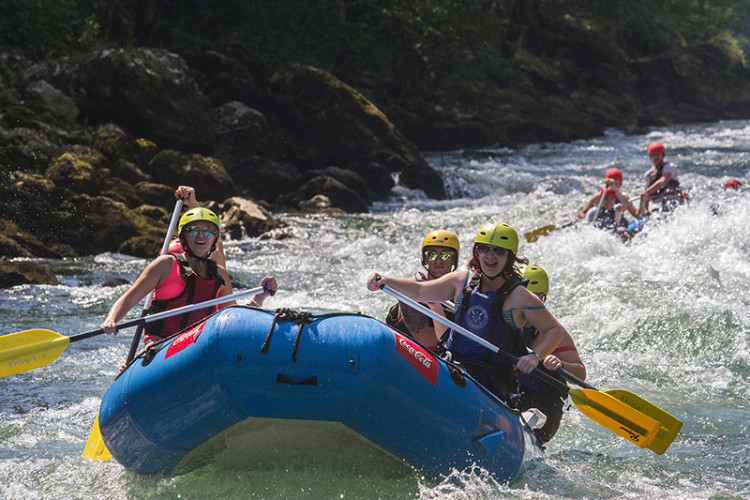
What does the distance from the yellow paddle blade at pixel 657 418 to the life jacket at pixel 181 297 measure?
2.47 metres

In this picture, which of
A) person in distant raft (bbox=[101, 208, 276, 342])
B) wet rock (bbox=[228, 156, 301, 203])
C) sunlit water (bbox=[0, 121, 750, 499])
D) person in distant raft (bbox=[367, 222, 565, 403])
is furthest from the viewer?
wet rock (bbox=[228, 156, 301, 203])

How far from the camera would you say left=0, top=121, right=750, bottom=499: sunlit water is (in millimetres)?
4297

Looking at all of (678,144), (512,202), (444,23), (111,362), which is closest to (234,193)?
(512,202)

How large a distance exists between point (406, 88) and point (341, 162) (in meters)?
7.69

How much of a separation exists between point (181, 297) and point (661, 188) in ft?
29.1

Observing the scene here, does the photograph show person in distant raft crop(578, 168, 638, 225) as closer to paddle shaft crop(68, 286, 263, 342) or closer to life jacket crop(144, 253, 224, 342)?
life jacket crop(144, 253, 224, 342)

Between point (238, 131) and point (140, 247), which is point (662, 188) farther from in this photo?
point (238, 131)

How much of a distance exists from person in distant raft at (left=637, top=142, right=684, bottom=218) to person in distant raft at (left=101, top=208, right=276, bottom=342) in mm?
8369

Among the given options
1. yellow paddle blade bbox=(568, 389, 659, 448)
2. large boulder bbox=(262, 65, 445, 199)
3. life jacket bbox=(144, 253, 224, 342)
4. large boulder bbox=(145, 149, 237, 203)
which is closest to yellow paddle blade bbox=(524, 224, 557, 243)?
large boulder bbox=(145, 149, 237, 203)

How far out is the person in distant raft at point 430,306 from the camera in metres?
5.23

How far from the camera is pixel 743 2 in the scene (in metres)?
56.2

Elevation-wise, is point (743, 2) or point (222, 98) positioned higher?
point (743, 2)

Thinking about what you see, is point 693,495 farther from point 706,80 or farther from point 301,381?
point 706,80

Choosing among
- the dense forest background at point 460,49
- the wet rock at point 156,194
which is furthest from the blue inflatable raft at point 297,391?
the dense forest background at point 460,49
